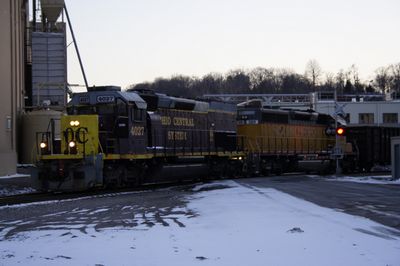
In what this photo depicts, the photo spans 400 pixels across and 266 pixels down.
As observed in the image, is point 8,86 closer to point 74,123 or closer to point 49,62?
point 74,123

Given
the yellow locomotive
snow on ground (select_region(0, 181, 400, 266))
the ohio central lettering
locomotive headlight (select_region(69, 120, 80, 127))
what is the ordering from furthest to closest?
1. the yellow locomotive
2. the ohio central lettering
3. locomotive headlight (select_region(69, 120, 80, 127))
4. snow on ground (select_region(0, 181, 400, 266))

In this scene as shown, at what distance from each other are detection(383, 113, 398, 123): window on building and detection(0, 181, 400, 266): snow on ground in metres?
74.2

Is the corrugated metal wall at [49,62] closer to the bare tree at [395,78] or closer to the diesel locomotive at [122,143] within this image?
the diesel locomotive at [122,143]

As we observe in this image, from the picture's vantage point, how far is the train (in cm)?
1881

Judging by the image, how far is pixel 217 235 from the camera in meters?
9.27

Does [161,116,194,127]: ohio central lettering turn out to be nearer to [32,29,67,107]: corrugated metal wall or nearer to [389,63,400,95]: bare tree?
[32,29,67,107]: corrugated metal wall

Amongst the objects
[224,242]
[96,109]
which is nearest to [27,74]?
[96,109]

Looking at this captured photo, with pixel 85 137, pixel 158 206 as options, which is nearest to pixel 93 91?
pixel 85 137

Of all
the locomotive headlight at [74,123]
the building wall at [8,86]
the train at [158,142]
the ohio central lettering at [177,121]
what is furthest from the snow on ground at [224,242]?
the building wall at [8,86]

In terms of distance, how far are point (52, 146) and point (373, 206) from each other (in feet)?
37.7

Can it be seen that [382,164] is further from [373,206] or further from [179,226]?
[179,226]

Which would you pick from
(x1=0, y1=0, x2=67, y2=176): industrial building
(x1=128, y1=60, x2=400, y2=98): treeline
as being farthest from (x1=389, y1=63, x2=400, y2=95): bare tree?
(x1=0, y1=0, x2=67, y2=176): industrial building

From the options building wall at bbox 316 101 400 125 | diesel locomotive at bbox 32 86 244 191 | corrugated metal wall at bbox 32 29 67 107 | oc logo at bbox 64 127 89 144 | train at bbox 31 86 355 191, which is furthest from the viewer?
building wall at bbox 316 101 400 125

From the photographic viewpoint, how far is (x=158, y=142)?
22219 millimetres
